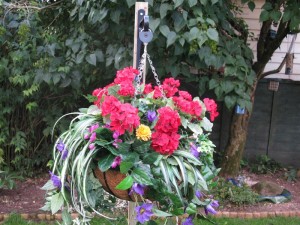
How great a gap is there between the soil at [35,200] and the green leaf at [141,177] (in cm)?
253

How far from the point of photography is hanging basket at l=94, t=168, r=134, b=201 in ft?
6.99

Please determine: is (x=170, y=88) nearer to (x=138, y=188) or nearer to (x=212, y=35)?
(x=138, y=188)

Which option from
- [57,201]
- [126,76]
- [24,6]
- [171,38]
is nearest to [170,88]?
[126,76]

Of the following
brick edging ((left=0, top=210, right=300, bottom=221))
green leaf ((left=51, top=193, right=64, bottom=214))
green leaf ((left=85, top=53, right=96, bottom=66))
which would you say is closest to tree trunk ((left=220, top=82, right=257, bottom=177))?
brick edging ((left=0, top=210, right=300, bottom=221))

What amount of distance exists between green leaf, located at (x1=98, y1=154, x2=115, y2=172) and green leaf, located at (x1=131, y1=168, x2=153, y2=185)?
0.42 feet

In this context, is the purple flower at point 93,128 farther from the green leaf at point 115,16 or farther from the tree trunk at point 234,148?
the tree trunk at point 234,148

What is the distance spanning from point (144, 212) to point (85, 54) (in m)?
2.28

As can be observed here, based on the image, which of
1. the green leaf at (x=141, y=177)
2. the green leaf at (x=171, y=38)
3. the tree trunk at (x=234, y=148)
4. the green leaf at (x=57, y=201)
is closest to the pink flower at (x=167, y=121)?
the green leaf at (x=141, y=177)

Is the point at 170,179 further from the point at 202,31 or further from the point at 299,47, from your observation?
the point at 299,47

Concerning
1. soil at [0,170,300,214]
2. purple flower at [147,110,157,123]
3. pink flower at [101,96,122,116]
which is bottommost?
soil at [0,170,300,214]

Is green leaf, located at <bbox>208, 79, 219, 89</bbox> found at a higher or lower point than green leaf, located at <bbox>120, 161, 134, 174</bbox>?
higher

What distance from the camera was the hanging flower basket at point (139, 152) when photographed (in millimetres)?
2029

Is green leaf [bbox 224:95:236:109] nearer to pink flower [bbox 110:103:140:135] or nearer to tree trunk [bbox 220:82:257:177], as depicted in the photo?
tree trunk [bbox 220:82:257:177]

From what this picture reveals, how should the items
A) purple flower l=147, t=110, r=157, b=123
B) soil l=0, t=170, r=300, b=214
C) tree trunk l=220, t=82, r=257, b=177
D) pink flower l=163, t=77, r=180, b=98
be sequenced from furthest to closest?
tree trunk l=220, t=82, r=257, b=177, soil l=0, t=170, r=300, b=214, pink flower l=163, t=77, r=180, b=98, purple flower l=147, t=110, r=157, b=123
